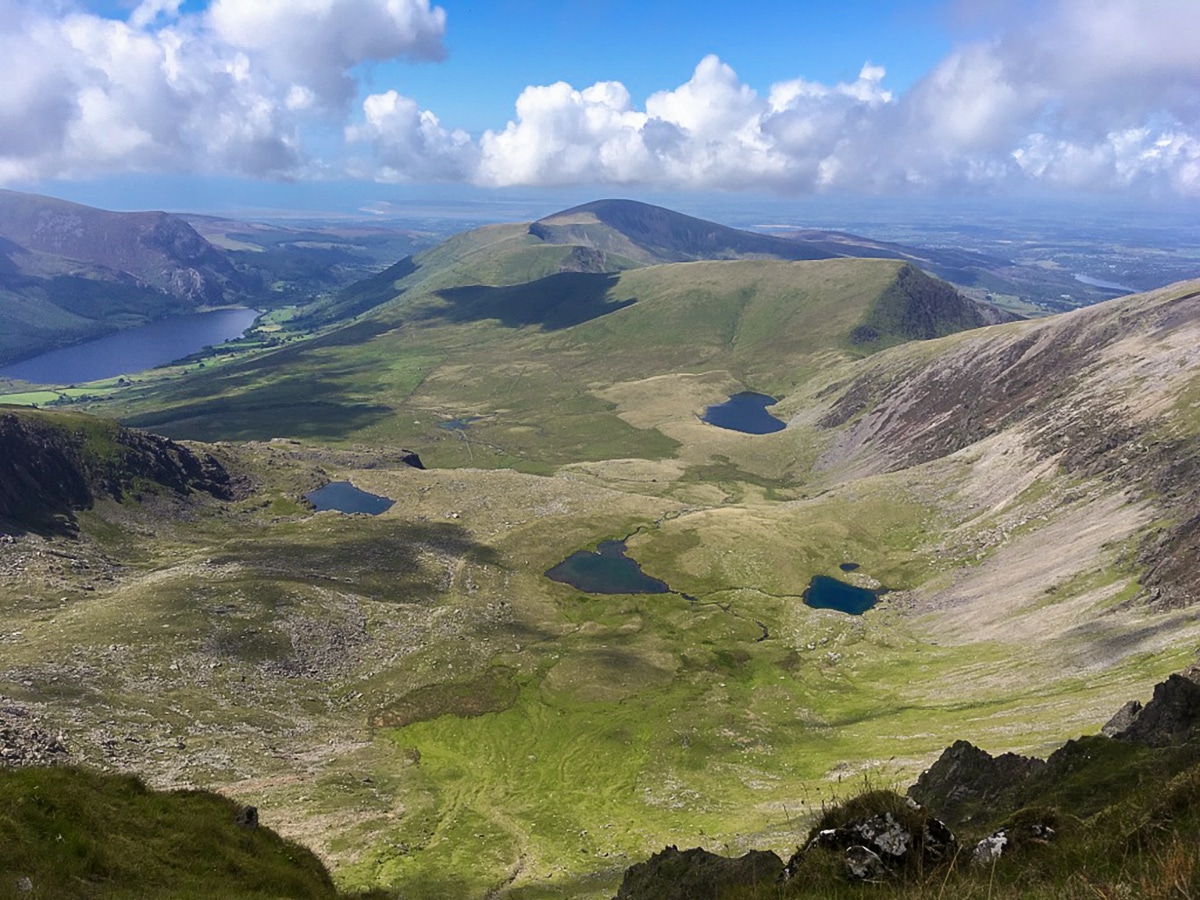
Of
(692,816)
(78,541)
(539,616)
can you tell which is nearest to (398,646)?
(539,616)

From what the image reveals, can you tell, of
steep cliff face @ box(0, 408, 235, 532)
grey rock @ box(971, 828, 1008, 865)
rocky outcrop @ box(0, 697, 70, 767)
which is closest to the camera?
grey rock @ box(971, 828, 1008, 865)

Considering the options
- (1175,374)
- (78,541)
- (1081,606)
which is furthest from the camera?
(1175,374)

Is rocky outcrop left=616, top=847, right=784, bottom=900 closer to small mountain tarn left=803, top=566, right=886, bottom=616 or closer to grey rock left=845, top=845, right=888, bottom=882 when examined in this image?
grey rock left=845, top=845, right=888, bottom=882

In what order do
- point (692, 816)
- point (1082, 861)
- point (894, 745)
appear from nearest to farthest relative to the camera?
point (1082, 861), point (692, 816), point (894, 745)

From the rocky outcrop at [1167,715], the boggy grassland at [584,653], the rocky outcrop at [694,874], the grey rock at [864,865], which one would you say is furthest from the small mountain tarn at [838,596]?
the grey rock at [864,865]

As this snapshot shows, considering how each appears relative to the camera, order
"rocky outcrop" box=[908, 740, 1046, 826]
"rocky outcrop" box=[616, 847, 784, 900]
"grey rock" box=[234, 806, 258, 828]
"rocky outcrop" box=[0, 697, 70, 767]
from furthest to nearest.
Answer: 1. "rocky outcrop" box=[0, 697, 70, 767]
2. "rocky outcrop" box=[908, 740, 1046, 826]
3. "grey rock" box=[234, 806, 258, 828]
4. "rocky outcrop" box=[616, 847, 784, 900]

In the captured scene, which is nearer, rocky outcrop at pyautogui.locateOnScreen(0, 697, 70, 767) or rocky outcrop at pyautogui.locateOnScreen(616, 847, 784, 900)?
rocky outcrop at pyautogui.locateOnScreen(616, 847, 784, 900)

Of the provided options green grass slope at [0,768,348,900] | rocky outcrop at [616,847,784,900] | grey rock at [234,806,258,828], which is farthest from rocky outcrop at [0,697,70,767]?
rocky outcrop at [616,847,784,900]

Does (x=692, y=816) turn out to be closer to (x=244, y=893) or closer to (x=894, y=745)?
(x=894, y=745)
